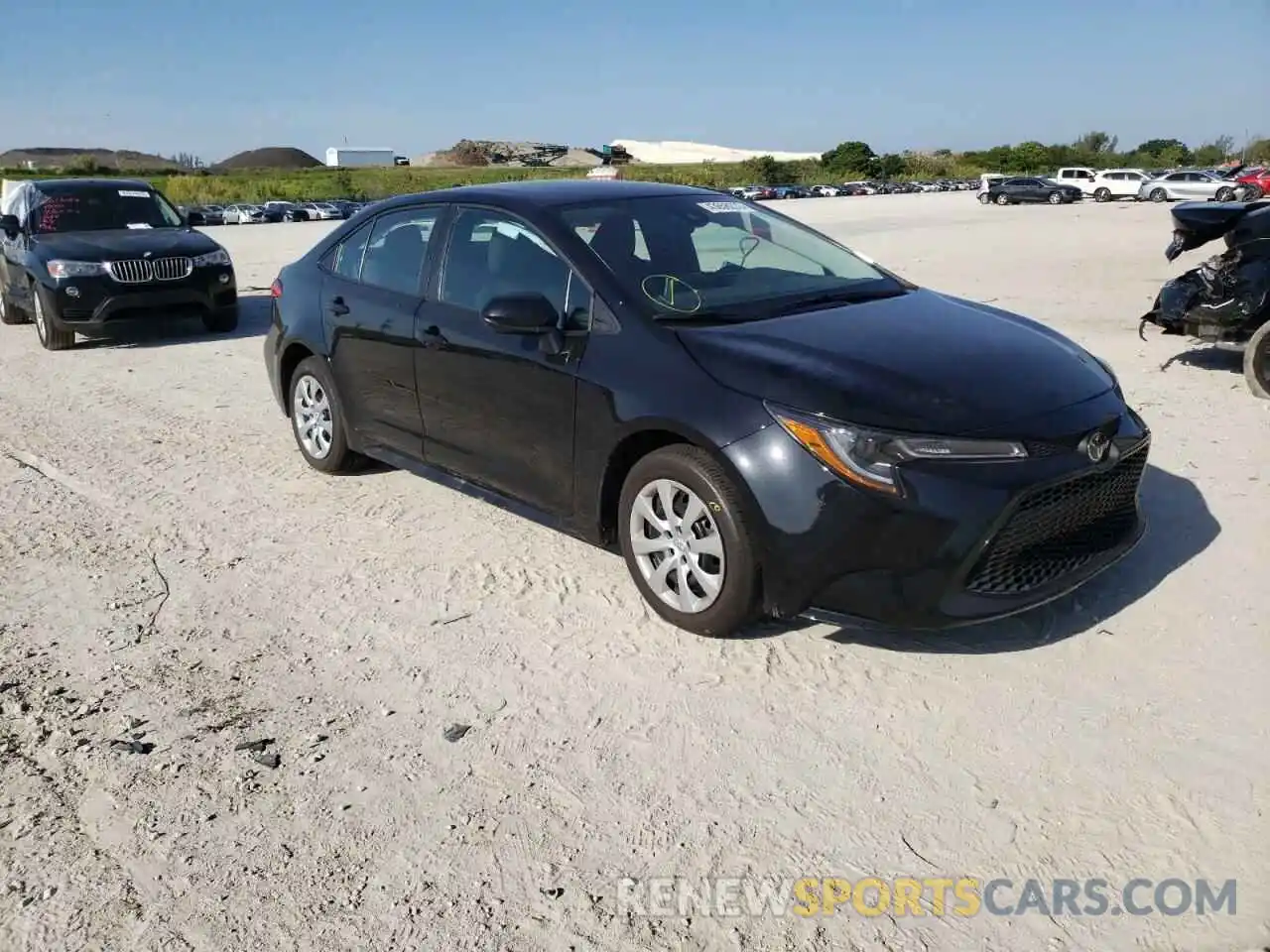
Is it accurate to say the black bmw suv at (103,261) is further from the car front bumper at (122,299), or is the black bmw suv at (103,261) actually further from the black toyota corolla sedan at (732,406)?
the black toyota corolla sedan at (732,406)

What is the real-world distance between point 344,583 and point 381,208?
7.03 feet

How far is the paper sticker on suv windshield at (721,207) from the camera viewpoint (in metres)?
4.96

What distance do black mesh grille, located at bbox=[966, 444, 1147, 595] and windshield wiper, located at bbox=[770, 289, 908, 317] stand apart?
50.5 inches

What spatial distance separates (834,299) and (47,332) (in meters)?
8.98

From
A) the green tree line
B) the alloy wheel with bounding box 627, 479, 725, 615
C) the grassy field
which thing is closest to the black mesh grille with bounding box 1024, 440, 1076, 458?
the alloy wheel with bounding box 627, 479, 725, 615

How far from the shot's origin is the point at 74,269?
10117 mm

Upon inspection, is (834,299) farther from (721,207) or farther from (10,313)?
(10,313)

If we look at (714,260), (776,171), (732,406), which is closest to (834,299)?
(714,260)

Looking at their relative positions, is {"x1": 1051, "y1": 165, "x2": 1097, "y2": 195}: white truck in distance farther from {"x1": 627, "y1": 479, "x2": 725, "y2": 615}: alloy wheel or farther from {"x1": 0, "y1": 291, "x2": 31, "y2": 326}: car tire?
{"x1": 627, "y1": 479, "x2": 725, "y2": 615}: alloy wheel

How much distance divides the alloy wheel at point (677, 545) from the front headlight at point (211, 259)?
8275mm

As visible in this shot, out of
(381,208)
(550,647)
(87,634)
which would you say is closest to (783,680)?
(550,647)

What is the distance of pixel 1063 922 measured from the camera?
2521 mm

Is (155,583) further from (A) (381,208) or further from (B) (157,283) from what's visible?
(B) (157,283)

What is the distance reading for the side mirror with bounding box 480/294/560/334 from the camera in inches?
164
